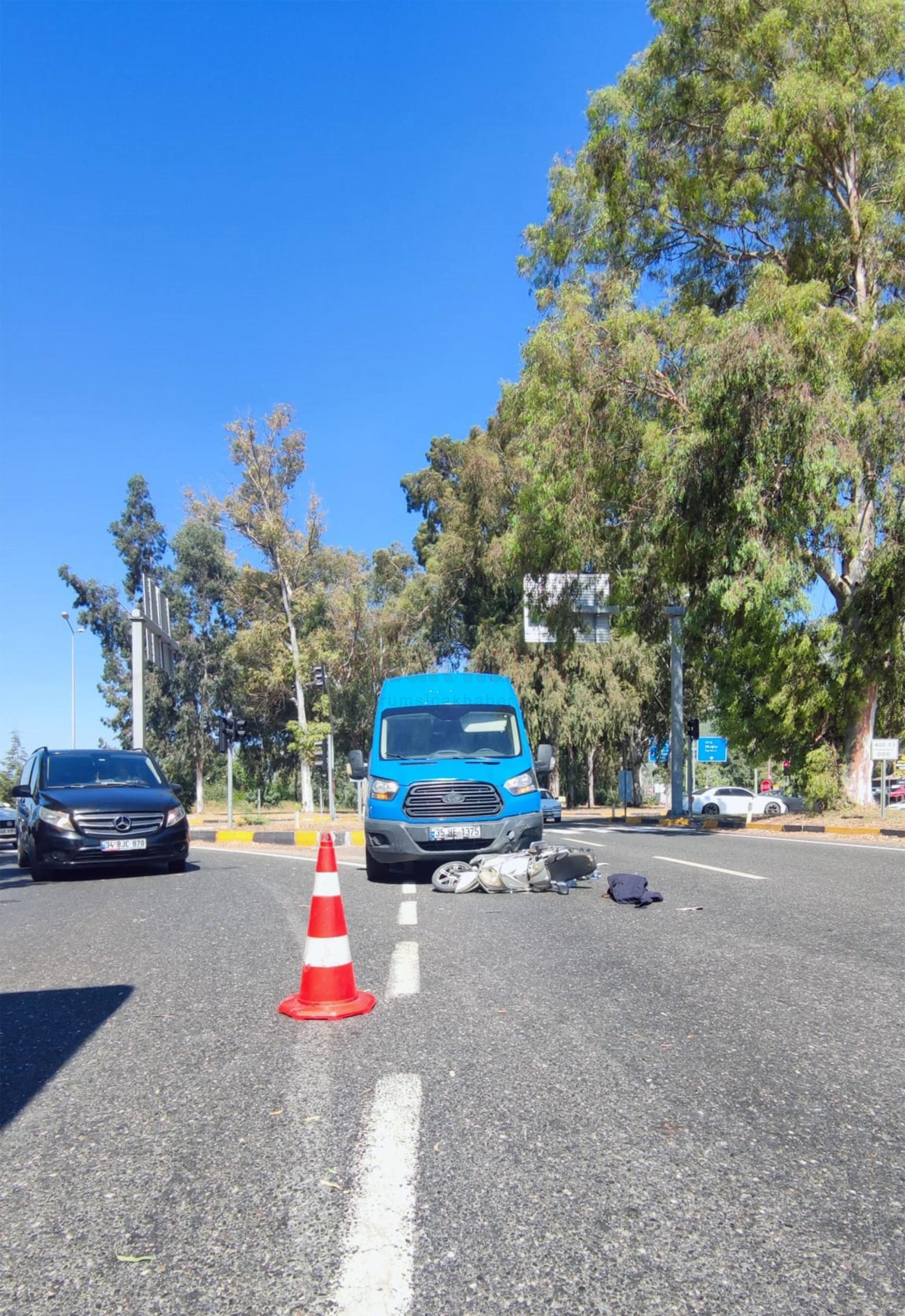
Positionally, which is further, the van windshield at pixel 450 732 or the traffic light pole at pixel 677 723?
the traffic light pole at pixel 677 723

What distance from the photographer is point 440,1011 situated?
480cm

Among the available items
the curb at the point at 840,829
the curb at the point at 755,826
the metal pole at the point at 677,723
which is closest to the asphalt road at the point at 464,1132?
the curb at the point at 840,829

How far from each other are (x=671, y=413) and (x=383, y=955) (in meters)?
16.6

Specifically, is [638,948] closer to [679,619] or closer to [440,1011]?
[440,1011]

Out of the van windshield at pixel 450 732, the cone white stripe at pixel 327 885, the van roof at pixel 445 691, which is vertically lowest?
the cone white stripe at pixel 327 885

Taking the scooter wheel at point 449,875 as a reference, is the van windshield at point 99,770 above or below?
above

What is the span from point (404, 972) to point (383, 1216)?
3145 millimetres

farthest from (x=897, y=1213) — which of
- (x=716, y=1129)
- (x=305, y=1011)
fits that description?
(x=305, y=1011)

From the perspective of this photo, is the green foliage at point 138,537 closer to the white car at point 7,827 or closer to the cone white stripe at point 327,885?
the white car at point 7,827

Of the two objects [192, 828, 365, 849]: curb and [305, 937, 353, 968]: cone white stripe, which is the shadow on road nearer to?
[305, 937, 353, 968]: cone white stripe

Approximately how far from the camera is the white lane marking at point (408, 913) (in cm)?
775

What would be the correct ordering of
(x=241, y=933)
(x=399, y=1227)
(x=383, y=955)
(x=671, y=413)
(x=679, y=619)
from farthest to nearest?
(x=679, y=619) < (x=671, y=413) < (x=241, y=933) < (x=383, y=955) < (x=399, y=1227)

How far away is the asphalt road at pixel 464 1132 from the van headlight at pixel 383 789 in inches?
152

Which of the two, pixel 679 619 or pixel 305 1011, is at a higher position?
pixel 679 619
